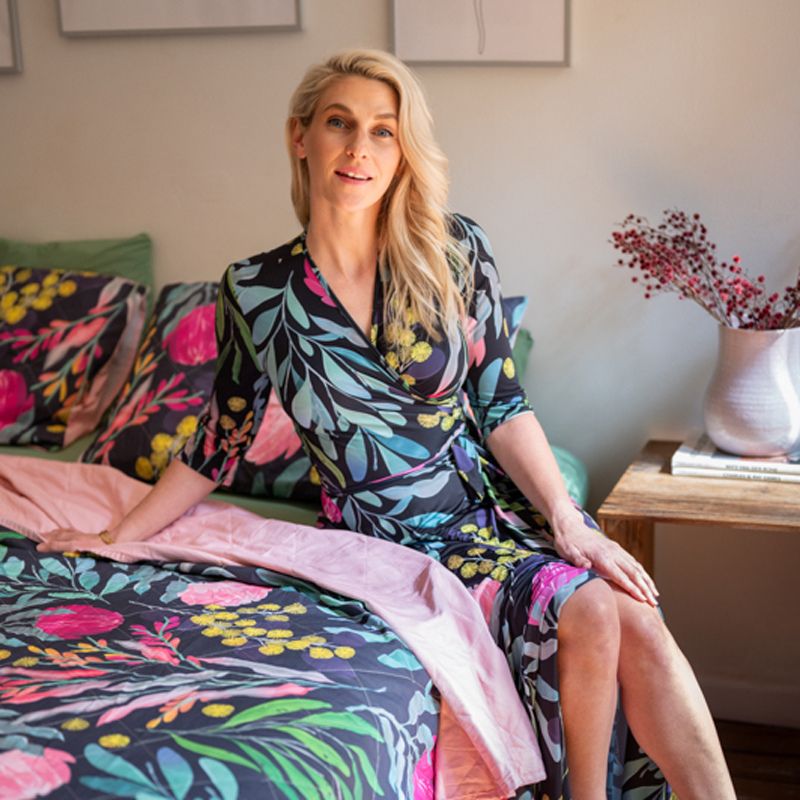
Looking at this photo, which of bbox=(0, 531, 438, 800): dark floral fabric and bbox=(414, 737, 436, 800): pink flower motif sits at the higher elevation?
bbox=(0, 531, 438, 800): dark floral fabric

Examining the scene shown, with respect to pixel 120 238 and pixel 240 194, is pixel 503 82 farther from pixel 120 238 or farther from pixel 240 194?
pixel 120 238

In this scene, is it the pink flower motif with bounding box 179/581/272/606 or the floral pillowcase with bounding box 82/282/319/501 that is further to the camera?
the floral pillowcase with bounding box 82/282/319/501

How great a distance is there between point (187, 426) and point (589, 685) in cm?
118

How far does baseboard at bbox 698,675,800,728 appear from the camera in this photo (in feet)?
8.94

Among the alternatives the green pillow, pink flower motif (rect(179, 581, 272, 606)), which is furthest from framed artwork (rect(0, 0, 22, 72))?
pink flower motif (rect(179, 581, 272, 606))

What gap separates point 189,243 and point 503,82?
89cm

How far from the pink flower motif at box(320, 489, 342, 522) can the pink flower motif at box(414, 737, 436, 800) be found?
0.51 metres

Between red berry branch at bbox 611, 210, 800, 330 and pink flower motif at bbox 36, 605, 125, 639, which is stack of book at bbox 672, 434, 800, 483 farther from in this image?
pink flower motif at bbox 36, 605, 125, 639

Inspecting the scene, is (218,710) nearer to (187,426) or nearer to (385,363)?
(385,363)

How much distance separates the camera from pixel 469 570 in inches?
77.4

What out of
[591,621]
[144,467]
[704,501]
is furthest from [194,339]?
[591,621]

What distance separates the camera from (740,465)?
2.36 meters

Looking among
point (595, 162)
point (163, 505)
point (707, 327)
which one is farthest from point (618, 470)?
point (163, 505)

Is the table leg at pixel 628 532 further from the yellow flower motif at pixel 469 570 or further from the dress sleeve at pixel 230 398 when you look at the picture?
the dress sleeve at pixel 230 398
